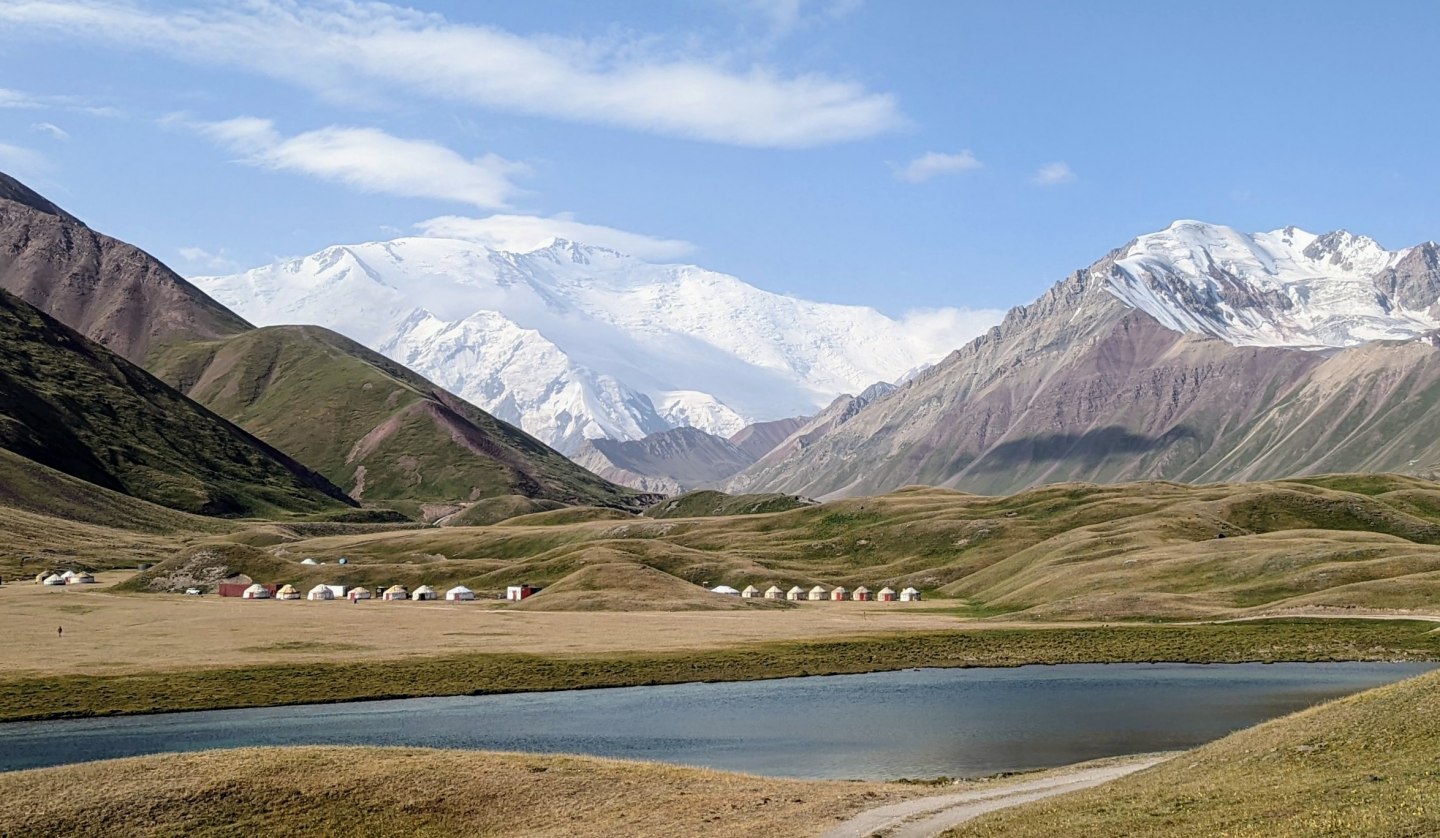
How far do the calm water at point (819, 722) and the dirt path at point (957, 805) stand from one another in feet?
35.3

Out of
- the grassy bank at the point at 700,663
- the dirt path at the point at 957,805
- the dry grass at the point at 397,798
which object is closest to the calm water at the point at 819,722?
the grassy bank at the point at 700,663

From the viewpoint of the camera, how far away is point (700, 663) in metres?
139

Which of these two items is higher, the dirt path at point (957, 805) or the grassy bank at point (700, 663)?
the dirt path at point (957, 805)

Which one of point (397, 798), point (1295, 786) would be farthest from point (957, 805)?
point (397, 798)

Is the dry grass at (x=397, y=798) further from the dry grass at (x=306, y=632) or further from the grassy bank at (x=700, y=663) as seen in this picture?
the dry grass at (x=306, y=632)

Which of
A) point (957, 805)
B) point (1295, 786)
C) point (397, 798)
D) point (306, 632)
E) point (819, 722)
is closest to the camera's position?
point (1295, 786)

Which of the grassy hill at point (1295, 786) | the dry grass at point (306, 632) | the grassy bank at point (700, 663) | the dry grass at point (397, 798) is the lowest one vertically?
the dry grass at point (306, 632)

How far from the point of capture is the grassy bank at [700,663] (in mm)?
112312

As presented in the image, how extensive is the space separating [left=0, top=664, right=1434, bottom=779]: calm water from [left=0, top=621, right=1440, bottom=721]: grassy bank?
5.41m

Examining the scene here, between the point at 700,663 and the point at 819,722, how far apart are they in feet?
136

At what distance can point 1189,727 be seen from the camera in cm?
9012

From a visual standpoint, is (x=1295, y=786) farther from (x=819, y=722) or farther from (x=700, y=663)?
(x=700, y=663)

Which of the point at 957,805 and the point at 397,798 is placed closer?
the point at 957,805

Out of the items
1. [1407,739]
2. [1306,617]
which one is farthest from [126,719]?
[1306,617]
